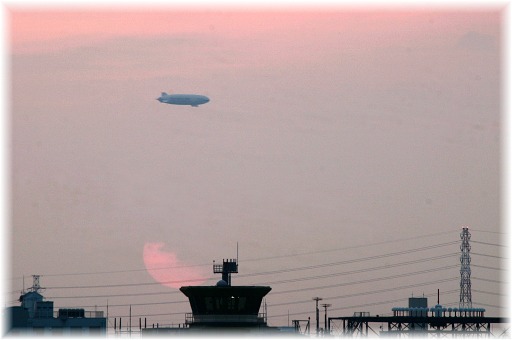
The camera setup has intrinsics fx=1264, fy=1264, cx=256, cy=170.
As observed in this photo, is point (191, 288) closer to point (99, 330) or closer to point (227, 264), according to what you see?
point (227, 264)

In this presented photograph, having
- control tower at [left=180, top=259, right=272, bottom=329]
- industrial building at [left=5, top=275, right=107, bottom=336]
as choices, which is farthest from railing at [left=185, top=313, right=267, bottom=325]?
industrial building at [left=5, top=275, right=107, bottom=336]

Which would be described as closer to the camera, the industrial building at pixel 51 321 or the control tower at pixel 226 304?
the control tower at pixel 226 304

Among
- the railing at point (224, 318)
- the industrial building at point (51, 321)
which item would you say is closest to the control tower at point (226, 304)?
the railing at point (224, 318)

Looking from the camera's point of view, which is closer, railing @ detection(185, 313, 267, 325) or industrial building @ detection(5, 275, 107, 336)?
railing @ detection(185, 313, 267, 325)

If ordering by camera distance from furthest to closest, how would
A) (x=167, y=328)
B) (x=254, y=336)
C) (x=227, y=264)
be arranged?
(x=227, y=264) < (x=167, y=328) < (x=254, y=336)

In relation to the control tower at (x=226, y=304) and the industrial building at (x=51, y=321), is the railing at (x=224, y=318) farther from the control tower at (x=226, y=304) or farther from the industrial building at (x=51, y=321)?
the industrial building at (x=51, y=321)

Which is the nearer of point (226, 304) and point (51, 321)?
point (226, 304)

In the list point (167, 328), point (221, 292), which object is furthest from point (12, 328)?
point (221, 292)

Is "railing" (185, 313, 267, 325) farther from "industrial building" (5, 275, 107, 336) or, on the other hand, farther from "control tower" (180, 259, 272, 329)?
"industrial building" (5, 275, 107, 336)

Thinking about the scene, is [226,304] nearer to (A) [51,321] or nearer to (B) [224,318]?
(B) [224,318]

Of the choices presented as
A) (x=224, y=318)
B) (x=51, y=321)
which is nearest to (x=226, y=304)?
(x=224, y=318)

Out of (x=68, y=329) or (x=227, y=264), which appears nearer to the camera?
(x=227, y=264)
